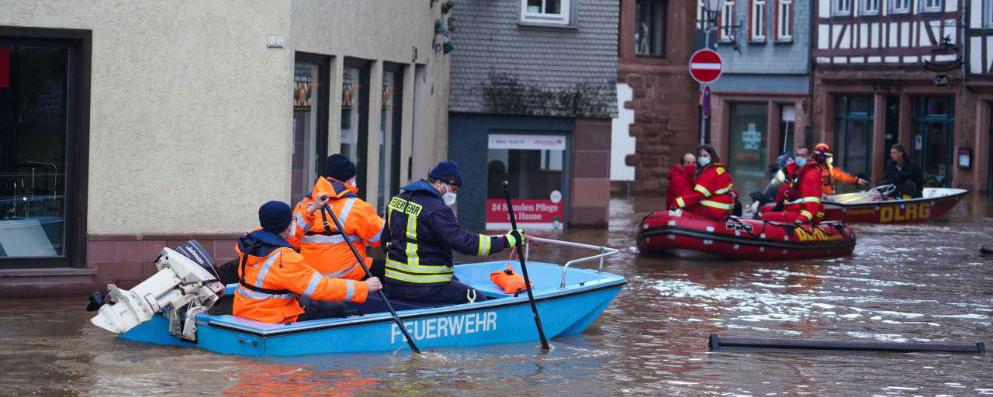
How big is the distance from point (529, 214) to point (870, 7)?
18.1m

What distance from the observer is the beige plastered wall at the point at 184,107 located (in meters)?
15.3

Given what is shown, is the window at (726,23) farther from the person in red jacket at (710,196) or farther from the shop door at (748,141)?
the person in red jacket at (710,196)

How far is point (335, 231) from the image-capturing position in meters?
12.8

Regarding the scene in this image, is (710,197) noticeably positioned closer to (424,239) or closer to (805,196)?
(805,196)

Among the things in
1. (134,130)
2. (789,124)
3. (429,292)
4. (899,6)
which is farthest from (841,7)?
(429,292)

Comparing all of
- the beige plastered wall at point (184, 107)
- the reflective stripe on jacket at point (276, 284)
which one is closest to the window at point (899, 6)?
the beige plastered wall at point (184, 107)

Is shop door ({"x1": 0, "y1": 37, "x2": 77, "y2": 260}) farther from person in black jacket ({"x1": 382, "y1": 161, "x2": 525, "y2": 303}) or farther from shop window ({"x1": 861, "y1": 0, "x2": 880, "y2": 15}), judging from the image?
shop window ({"x1": 861, "y1": 0, "x2": 880, "y2": 15})

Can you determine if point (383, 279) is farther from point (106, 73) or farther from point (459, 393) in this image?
point (106, 73)

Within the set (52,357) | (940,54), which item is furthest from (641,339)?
(940,54)

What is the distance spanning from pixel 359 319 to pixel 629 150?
24675 millimetres

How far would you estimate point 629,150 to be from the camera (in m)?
36.2

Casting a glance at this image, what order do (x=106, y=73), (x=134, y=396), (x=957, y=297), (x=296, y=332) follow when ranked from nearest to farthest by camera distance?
(x=134, y=396) < (x=296, y=332) < (x=106, y=73) < (x=957, y=297)

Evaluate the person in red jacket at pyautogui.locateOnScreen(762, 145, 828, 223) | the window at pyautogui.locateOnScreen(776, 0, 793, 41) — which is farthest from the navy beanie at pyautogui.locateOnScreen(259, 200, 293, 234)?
the window at pyautogui.locateOnScreen(776, 0, 793, 41)

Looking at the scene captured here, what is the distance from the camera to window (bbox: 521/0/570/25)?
2398 centimetres
